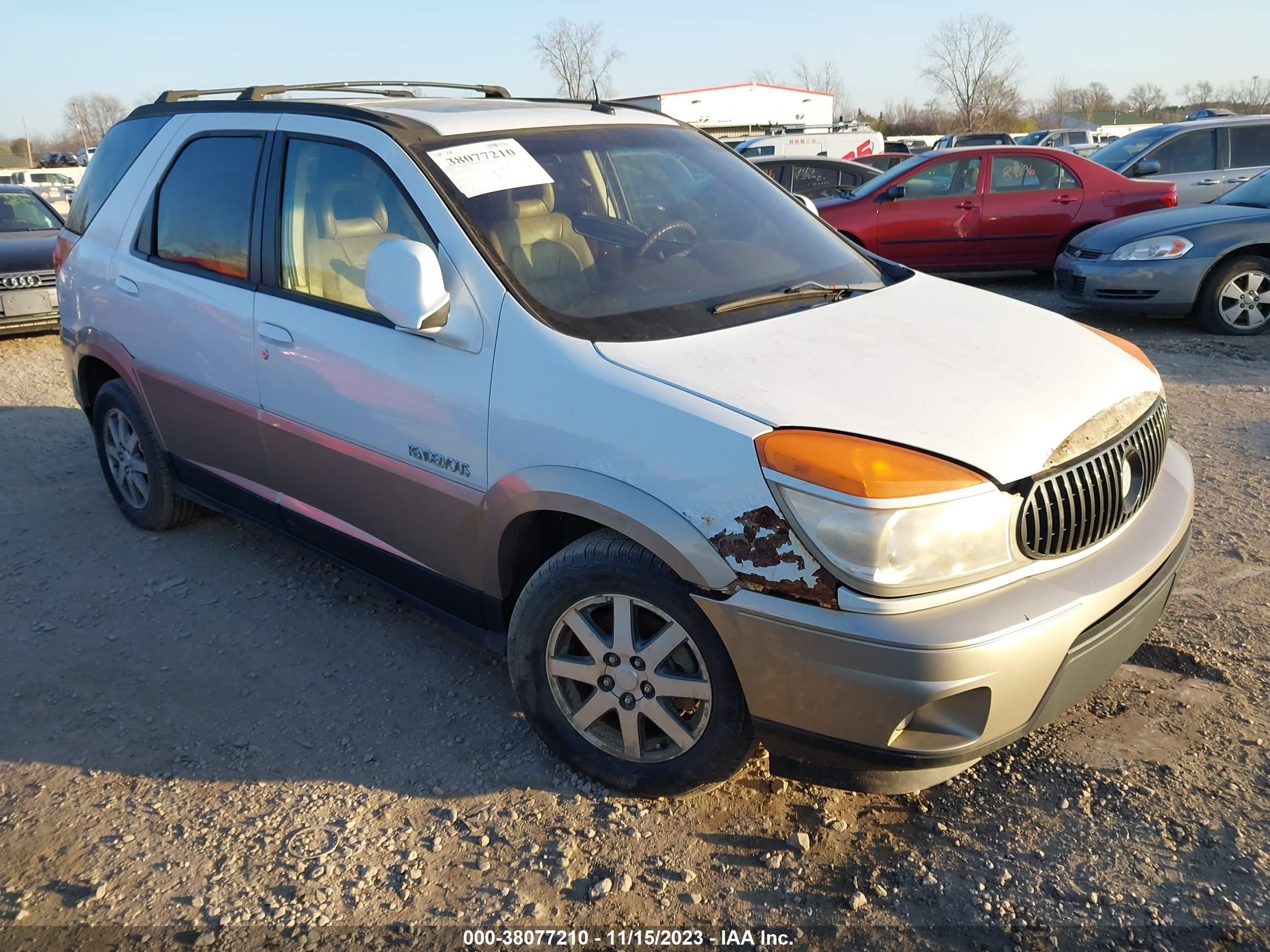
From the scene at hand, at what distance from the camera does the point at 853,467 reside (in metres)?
2.20

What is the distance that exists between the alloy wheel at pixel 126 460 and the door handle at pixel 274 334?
54.7 inches

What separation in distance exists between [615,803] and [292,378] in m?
1.75

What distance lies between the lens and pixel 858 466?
7.24 ft

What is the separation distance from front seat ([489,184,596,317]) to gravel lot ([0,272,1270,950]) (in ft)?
4.48

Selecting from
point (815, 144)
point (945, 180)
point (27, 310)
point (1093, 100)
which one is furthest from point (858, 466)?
point (1093, 100)

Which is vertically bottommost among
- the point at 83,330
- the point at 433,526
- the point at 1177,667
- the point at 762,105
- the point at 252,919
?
the point at 252,919

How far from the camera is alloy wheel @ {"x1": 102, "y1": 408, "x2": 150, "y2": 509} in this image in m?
4.55

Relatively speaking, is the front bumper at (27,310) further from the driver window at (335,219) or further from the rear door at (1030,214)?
the rear door at (1030,214)

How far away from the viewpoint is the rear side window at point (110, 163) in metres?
4.32

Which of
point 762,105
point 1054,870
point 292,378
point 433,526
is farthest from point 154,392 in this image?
point 762,105

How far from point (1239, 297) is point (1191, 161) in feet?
17.8

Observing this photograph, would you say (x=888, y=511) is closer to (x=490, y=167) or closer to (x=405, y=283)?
(x=405, y=283)

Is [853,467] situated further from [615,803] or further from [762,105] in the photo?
[762,105]

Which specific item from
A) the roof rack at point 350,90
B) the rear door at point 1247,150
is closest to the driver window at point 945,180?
the rear door at point 1247,150
